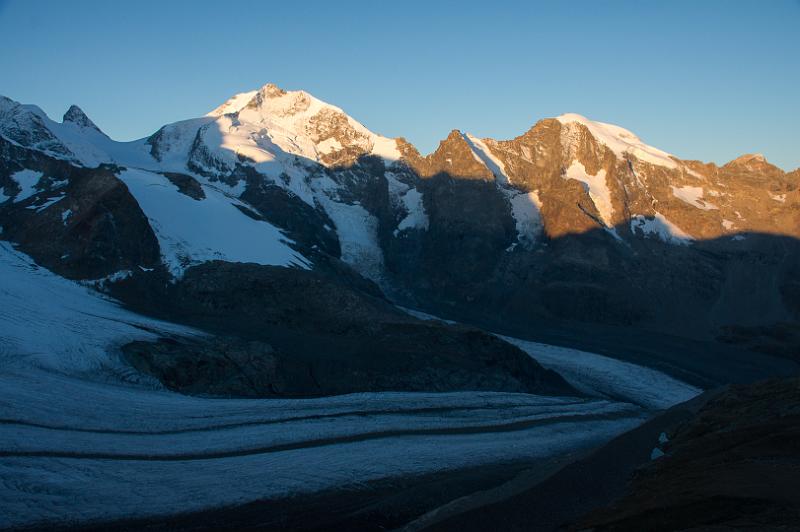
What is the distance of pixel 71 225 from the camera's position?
6762 cm

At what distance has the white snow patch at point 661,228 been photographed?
130 meters

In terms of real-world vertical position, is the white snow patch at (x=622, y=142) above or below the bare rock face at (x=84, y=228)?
above

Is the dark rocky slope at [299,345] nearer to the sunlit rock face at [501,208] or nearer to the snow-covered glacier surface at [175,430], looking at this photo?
the snow-covered glacier surface at [175,430]

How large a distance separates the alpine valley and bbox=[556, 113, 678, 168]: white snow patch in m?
1.13

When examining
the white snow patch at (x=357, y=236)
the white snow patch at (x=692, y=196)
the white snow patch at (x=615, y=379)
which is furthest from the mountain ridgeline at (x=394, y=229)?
the white snow patch at (x=615, y=379)

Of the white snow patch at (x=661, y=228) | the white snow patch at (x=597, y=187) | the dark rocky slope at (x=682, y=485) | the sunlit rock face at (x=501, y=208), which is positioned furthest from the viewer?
the white snow patch at (x=597, y=187)

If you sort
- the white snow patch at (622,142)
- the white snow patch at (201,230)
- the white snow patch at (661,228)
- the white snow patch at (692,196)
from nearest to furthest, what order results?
1. the white snow patch at (201,230)
2. the white snow patch at (661,228)
3. the white snow patch at (692,196)
4. the white snow patch at (622,142)

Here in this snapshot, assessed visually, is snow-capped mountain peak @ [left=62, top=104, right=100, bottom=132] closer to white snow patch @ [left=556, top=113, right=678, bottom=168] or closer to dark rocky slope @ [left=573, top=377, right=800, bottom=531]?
white snow patch @ [left=556, top=113, right=678, bottom=168]

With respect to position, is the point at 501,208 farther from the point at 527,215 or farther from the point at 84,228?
the point at 84,228

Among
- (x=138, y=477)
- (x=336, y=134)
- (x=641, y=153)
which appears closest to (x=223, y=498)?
(x=138, y=477)

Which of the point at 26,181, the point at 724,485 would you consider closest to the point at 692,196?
the point at 26,181

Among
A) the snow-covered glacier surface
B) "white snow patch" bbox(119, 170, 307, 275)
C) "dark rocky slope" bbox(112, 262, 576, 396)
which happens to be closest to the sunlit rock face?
"white snow patch" bbox(119, 170, 307, 275)

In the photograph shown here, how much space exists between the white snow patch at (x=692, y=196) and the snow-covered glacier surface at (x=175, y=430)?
93.3 meters

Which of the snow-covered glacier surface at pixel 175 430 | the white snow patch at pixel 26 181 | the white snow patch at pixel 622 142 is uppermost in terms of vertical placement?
the white snow patch at pixel 622 142
